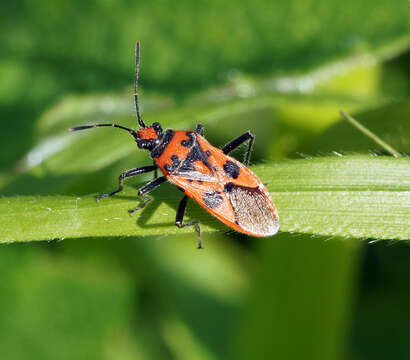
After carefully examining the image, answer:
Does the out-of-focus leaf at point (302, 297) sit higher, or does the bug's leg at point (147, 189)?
the bug's leg at point (147, 189)

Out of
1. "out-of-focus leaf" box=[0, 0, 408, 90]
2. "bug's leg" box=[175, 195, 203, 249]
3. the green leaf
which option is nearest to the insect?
"bug's leg" box=[175, 195, 203, 249]

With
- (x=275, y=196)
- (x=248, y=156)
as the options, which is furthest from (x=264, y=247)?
(x=275, y=196)

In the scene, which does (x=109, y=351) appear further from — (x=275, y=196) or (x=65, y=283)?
(x=275, y=196)

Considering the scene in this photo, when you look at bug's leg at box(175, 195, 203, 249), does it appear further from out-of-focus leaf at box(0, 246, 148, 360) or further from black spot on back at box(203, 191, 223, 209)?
out-of-focus leaf at box(0, 246, 148, 360)

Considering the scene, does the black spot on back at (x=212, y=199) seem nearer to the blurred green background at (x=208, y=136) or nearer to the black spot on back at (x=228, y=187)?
the black spot on back at (x=228, y=187)

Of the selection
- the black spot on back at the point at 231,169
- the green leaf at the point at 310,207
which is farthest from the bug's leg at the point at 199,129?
the green leaf at the point at 310,207

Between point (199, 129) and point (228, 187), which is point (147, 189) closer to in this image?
point (228, 187)
